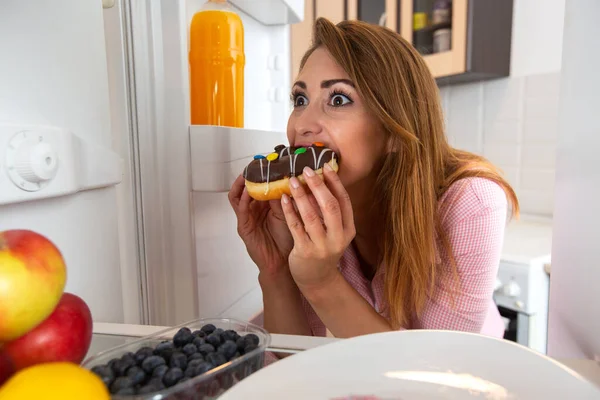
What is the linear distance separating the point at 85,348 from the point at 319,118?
0.63 m

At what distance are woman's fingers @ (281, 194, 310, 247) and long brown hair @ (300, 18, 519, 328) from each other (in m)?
0.23

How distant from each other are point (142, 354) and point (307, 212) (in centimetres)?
48

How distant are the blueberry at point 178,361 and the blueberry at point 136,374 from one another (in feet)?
0.08

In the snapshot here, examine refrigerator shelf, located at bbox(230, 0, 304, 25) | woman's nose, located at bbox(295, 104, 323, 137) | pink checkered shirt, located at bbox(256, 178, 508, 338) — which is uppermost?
refrigerator shelf, located at bbox(230, 0, 304, 25)

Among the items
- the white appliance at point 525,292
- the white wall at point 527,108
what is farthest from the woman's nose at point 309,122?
the white wall at point 527,108

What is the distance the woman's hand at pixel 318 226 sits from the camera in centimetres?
84

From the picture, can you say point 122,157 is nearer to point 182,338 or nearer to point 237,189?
point 237,189

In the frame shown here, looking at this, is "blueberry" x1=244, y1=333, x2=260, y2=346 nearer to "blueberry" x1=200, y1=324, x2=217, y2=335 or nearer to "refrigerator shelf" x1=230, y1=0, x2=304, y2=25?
"blueberry" x1=200, y1=324, x2=217, y2=335

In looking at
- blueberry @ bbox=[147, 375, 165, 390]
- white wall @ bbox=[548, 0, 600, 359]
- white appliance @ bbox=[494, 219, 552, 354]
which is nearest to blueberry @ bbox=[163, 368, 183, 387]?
blueberry @ bbox=[147, 375, 165, 390]

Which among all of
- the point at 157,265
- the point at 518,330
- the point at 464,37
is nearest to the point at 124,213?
the point at 157,265

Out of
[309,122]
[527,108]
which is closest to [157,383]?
[309,122]

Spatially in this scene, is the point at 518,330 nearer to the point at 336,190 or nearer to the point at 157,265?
the point at 336,190

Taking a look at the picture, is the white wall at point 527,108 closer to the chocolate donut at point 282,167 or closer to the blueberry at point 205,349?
the chocolate donut at point 282,167

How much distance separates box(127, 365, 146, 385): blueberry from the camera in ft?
1.21
